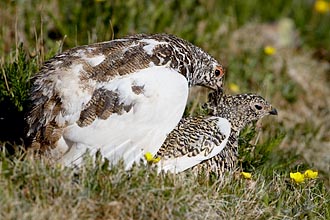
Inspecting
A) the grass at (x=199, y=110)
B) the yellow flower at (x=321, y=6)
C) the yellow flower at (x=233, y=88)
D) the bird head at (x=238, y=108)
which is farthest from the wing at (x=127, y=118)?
the yellow flower at (x=321, y=6)

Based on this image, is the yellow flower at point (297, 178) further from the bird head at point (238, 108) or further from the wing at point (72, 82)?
the wing at point (72, 82)

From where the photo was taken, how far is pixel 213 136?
524cm

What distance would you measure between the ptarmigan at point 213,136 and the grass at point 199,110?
0.14m

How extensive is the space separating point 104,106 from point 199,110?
4.37 ft

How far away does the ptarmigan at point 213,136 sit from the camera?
5070 mm

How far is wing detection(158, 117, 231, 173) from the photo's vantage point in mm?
5035

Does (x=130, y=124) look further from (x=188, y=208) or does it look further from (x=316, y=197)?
(x=316, y=197)

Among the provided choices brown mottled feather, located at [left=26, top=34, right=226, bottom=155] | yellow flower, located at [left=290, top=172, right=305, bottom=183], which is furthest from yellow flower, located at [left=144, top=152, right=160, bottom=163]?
yellow flower, located at [left=290, top=172, right=305, bottom=183]

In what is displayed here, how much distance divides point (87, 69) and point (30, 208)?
95cm

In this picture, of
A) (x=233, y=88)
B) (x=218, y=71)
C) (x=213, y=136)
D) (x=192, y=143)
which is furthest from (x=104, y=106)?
(x=233, y=88)

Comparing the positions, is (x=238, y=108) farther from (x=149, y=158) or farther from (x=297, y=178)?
(x=149, y=158)

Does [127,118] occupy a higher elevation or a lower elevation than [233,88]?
higher

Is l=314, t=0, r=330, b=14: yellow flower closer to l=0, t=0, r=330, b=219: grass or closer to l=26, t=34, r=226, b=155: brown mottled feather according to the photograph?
l=0, t=0, r=330, b=219: grass

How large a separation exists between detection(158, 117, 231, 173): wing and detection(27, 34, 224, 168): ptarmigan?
0.21 metres
